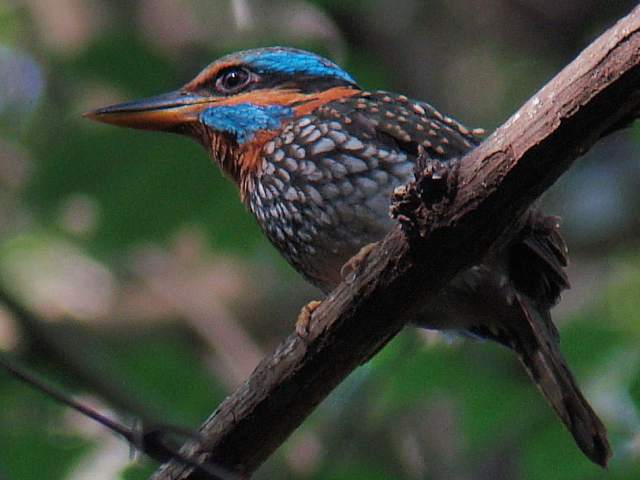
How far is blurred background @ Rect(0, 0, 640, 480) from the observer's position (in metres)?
3.93

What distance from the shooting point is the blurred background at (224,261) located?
393 centimetres

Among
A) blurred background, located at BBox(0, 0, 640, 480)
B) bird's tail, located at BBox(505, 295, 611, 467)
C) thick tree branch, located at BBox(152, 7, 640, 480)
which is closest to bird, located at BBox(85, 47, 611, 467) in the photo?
bird's tail, located at BBox(505, 295, 611, 467)

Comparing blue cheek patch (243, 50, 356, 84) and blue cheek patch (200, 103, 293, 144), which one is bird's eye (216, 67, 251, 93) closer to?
blue cheek patch (243, 50, 356, 84)

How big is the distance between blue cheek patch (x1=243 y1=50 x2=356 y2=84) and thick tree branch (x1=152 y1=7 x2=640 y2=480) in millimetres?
1270

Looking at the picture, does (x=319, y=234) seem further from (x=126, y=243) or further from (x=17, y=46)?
(x=17, y=46)

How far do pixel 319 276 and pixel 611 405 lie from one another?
103 cm

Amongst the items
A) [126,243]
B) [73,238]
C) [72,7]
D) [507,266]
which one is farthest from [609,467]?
[72,7]

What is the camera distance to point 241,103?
149 inches

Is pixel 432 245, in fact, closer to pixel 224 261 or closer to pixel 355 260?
pixel 355 260

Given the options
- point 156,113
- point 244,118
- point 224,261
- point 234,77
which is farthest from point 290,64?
point 224,261

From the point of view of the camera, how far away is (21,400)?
16.5 feet

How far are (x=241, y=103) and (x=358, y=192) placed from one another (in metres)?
0.62

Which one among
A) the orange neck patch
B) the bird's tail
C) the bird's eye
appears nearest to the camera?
the bird's tail

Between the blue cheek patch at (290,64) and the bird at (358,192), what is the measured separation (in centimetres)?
8
